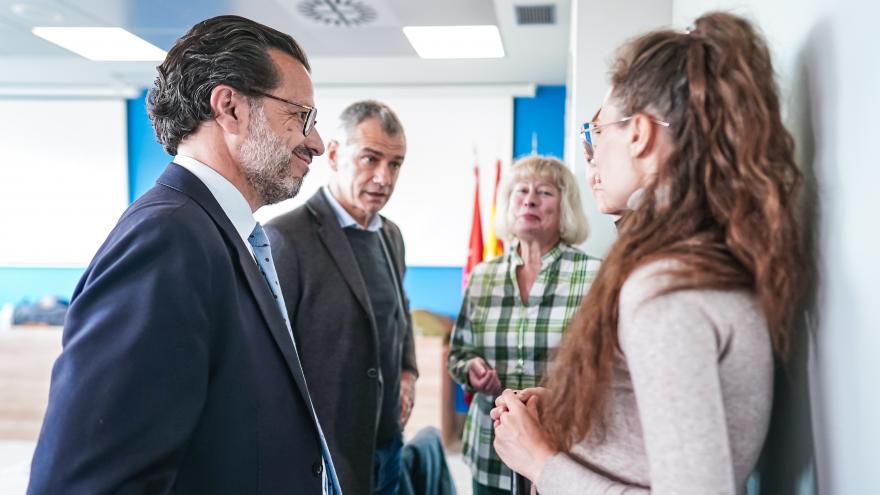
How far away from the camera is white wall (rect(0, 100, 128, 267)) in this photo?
19.2 feet

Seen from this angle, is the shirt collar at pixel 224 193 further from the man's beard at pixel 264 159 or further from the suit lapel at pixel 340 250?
the suit lapel at pixel 340 250

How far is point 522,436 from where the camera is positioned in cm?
96

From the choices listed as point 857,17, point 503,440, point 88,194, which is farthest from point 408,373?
point 88,194

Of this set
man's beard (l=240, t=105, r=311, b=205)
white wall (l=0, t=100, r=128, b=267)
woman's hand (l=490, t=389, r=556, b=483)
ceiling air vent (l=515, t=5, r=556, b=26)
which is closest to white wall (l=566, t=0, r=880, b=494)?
woman's hand (l=490, t=389, r=556, b=483)

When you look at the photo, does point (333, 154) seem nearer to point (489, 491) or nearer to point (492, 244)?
point (489, 491)

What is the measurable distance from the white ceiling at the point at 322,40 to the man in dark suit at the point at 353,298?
1.72 m

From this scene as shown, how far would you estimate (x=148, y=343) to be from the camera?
0.87 meters

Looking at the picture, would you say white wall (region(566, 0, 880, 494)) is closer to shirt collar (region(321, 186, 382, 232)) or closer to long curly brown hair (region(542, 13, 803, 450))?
long curly brown hair (region(542, 13, 803, 450))

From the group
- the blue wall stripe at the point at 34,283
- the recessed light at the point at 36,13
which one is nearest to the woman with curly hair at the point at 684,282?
the recessed light at the point at 36,13

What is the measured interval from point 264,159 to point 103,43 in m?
4.00

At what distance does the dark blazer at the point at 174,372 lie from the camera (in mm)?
849

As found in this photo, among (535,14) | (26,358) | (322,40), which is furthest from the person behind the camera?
(26,358)

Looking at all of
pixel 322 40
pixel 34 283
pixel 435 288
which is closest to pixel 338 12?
pixel 322 40

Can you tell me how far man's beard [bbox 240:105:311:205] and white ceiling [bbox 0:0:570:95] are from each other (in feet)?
8.21
